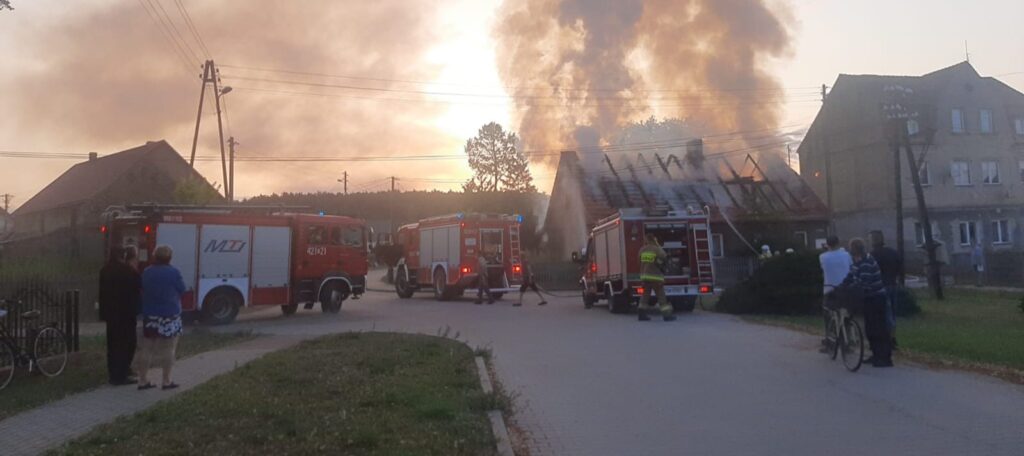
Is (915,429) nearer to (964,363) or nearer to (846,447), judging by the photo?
(846,447)

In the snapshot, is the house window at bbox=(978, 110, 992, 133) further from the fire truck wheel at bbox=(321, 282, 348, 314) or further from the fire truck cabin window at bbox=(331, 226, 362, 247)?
the fire truck wheel at bbox=(321, 282, 348, 314)

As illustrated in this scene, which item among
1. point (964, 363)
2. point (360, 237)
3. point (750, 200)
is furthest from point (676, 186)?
point (964, 363)

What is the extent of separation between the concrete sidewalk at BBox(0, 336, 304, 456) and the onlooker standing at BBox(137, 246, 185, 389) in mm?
278

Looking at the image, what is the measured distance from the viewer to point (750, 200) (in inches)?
1577

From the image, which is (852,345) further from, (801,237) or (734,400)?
(801,237)

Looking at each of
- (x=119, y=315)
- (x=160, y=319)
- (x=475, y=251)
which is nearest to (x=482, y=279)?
(x=475, y=251)

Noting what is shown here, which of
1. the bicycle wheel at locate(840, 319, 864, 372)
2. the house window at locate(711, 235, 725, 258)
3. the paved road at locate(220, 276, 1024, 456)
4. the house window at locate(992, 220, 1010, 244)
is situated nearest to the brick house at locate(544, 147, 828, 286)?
the house window at locate(711, 235, 725, 258)

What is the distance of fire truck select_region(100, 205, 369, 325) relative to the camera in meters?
18.5

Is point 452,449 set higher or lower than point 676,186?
lower

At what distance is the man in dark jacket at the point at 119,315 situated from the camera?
9594 mm

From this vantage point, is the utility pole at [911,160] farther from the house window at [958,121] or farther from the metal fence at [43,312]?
the metal fence at [43,312]

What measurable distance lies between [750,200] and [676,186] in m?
3.69

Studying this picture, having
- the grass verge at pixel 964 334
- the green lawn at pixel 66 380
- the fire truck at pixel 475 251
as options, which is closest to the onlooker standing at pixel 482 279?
the fire truck at pixel 475 251

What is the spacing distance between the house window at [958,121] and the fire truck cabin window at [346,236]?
3364 cm
